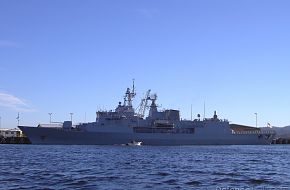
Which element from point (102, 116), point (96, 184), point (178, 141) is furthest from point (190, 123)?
point (96, 184)

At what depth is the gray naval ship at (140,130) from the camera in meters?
94.3

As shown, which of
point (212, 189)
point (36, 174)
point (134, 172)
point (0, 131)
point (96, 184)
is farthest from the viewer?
point (0, 131)

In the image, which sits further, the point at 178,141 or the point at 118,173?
the point at 178,141

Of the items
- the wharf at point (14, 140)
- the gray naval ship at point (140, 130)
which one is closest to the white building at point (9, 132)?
the wharf at point (14, 140)

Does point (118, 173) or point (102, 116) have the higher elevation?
point (102, 116)

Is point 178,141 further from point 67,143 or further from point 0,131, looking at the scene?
point 0,131

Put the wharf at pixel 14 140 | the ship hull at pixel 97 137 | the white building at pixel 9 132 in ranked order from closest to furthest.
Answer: the ship hull at pixel 97 137 < the wharf at pixel 14 140 < the white building at pixel 9 132

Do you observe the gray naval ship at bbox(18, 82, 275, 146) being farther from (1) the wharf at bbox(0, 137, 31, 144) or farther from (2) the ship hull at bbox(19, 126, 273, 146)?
(1) the wharf at bbox(0, 137, 31, 144)

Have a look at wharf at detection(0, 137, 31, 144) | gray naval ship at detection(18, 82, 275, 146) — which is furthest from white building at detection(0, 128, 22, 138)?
gray naval ship at detection(18, 82, 275, 146)

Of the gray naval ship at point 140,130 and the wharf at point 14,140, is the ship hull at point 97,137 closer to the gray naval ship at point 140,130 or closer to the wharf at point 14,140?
the gray naval ship at point 140,130

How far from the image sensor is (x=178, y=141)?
100938 mm

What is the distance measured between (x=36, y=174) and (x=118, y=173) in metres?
5.02

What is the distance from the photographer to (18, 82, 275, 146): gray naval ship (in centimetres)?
9431

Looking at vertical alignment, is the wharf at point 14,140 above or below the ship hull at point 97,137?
below
